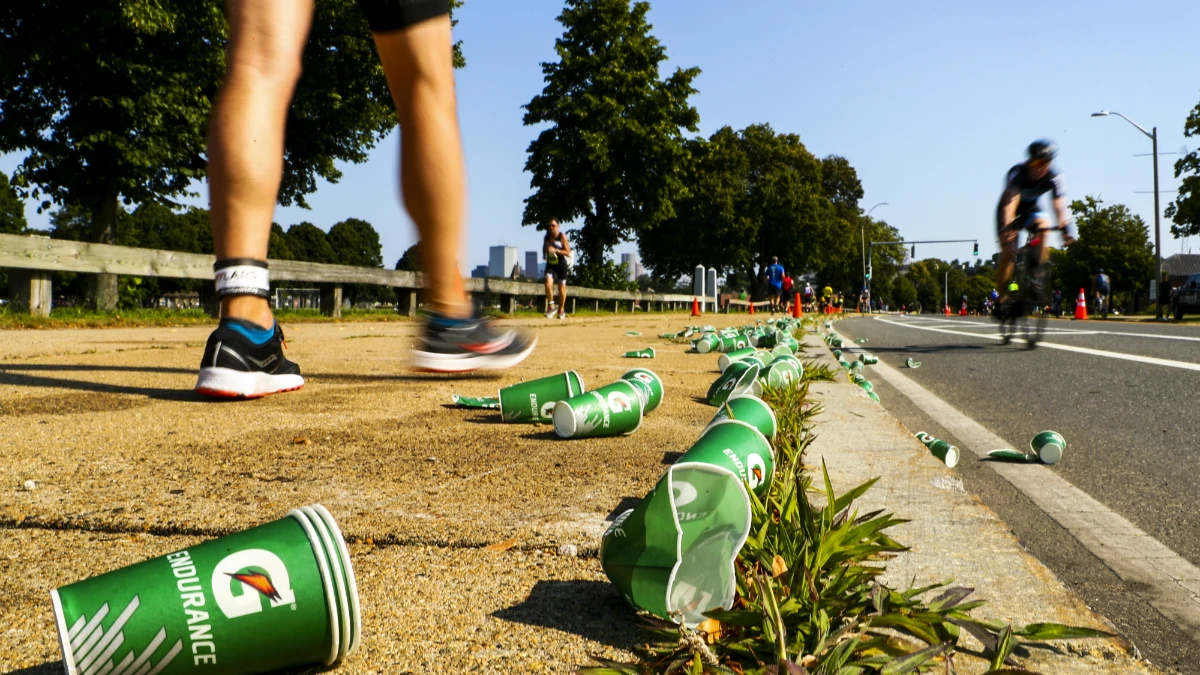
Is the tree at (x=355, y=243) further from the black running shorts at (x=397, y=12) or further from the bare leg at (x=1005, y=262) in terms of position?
the black running shorts at (x=397, y=12)

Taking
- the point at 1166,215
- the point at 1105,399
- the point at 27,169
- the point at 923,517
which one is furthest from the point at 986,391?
the point at 1166,215

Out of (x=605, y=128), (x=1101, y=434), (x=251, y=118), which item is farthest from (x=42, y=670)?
(x=605, y=128)

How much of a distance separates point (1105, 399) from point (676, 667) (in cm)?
397

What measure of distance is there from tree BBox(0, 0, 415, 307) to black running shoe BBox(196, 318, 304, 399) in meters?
15.2

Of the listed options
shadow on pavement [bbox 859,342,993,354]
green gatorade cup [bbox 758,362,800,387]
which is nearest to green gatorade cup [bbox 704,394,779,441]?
green gatorade cup [bbox 758,362,800,387]

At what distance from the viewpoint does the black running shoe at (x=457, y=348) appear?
2660 millimetres

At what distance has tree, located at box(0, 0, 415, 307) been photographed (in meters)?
17.2

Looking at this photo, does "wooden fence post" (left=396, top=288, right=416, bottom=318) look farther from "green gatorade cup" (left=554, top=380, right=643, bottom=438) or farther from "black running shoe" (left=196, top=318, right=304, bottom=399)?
"green gatorade cup" (left=554, top=380, right=643, bottom=438)

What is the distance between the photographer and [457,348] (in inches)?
105

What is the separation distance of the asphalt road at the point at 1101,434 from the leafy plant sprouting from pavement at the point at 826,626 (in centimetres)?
25

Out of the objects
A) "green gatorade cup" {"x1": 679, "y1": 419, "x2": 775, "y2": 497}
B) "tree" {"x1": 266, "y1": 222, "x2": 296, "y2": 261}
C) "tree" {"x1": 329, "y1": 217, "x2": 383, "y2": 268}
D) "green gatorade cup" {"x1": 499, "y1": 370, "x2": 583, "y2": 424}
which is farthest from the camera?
"tree" {"x1": 329, "y1": 217, "x2": 383, "y2": 268}

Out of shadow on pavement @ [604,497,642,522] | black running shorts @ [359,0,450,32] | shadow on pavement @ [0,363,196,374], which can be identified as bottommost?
shadow on pavement @ [604,497,642,522]

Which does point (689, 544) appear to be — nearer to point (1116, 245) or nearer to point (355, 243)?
point (1116, 245)

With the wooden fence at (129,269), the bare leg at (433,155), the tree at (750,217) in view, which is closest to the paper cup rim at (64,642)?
the bare leg at (433,155)
